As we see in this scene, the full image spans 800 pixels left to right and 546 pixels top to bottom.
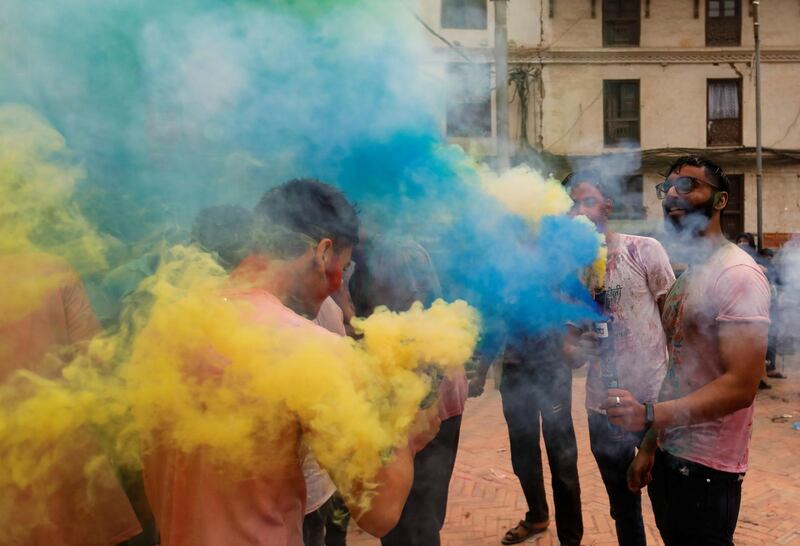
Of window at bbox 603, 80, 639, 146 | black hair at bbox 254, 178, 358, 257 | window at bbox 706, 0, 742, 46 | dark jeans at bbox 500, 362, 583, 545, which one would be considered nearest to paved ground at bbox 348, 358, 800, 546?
dark jeans at bbox 500, 362, 583, 545

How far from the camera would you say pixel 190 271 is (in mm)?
1639

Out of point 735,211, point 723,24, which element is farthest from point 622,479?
point 723,24

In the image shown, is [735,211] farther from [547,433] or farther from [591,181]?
[591,181]

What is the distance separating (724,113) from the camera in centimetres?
1705

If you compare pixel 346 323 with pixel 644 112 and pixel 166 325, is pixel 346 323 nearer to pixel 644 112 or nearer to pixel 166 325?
pixel 166 325

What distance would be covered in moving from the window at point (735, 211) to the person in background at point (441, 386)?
55.3ft

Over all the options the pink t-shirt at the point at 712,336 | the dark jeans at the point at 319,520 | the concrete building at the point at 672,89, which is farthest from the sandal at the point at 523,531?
the concrete building at the point at 672,89

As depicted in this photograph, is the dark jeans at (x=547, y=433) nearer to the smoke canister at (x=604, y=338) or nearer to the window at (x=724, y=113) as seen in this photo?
the smoke canister at (x=604, y=338)

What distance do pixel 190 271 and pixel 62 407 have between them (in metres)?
0.45

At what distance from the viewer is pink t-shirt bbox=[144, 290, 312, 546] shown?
1.38 metres

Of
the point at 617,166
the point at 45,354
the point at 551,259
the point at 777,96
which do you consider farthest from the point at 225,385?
the point at 777,96

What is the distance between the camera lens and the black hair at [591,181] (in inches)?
126

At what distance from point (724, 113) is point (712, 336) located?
692 inches

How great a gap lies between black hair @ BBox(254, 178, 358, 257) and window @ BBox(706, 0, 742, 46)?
18.7m
